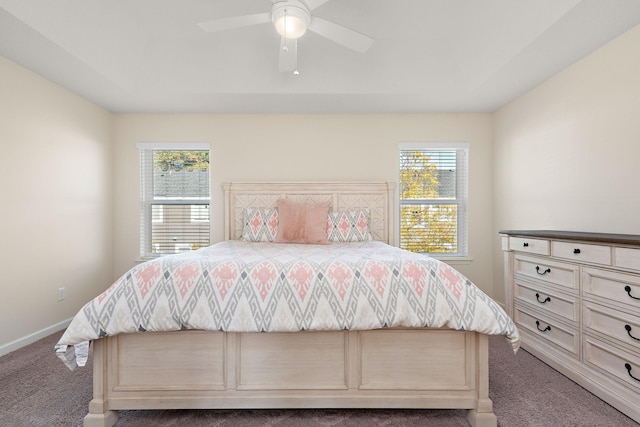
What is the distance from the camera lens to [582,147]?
2355mm

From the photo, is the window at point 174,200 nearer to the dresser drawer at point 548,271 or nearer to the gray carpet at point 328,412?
the gray carpet at point 328,412

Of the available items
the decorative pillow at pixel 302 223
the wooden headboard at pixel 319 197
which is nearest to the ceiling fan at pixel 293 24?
the decorative pillow at pixel 302 223

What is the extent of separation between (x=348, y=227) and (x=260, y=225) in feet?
3.13

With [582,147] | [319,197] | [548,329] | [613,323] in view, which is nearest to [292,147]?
[319,197]

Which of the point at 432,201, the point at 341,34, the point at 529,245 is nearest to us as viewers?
the point at 341,34

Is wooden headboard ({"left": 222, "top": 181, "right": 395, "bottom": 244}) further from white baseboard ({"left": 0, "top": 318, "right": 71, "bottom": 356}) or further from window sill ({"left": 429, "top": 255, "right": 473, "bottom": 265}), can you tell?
white baseboard ({"left": 0, "top": 318, "right": 71, "bottom": 356})

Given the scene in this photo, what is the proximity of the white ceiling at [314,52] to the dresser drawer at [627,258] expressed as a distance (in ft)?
4.71

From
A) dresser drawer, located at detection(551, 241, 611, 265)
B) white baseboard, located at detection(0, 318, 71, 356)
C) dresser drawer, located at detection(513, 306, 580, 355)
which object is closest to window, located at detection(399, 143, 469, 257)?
dresser drawer, located at detection(513, 306, 580, 355)

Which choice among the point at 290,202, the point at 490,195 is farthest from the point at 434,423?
the point at 490,195

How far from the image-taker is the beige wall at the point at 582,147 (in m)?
2.02

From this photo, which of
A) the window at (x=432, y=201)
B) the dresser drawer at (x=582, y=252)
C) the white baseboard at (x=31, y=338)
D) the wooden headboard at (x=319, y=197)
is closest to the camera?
the dresser drawer at (x=582, y=252)

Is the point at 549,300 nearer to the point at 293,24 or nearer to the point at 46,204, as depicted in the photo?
the point at 293,24

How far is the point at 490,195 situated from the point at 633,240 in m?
2.11

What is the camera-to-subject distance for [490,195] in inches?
143
